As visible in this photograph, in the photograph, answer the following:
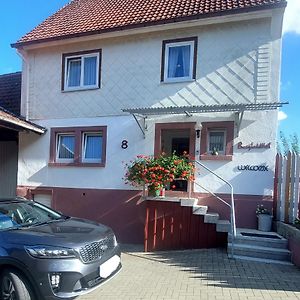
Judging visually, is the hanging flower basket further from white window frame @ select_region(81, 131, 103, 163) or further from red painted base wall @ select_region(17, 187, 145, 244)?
white window frame @ select_region(81, 131, 103, 163)

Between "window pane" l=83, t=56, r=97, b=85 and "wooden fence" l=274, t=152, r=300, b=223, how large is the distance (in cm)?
601

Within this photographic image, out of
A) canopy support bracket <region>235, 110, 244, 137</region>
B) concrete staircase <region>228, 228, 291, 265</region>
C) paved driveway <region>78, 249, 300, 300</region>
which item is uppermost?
canopy support bracket <region>235, 110, 244, 137</region>

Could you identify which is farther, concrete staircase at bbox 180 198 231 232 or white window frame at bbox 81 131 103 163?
white window frame at bbox 81 131 103 163

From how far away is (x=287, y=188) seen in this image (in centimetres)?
780

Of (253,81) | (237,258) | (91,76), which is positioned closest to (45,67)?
(91,76)

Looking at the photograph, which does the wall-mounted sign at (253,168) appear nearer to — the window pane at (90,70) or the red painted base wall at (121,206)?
the red painted base wall at (121,206)

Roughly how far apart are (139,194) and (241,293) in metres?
4.60

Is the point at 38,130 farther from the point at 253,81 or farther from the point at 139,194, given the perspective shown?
the point at 253,81

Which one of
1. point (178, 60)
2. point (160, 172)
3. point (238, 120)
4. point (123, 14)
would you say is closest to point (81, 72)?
point (123, 14)

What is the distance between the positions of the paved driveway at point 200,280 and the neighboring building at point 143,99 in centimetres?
192

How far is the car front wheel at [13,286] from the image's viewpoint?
422cm

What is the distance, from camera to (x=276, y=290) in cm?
525

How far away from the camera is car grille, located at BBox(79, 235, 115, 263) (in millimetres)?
4440

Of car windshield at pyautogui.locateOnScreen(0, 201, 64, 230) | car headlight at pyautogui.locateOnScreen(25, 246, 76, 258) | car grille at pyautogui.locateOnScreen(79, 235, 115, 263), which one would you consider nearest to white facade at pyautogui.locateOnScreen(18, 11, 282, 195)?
car windshield at pyautogui.locateOnScreen(0, 201, 64, 230)
